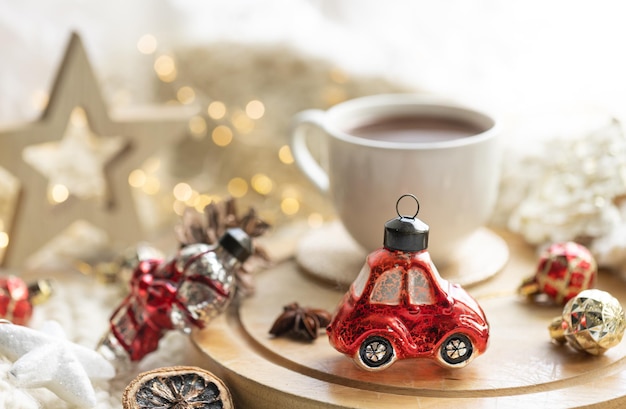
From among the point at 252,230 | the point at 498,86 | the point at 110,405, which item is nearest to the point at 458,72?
the point at 498,86

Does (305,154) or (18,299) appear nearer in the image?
(18,299)

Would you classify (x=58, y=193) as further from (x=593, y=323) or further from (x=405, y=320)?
(x=593, y=323)

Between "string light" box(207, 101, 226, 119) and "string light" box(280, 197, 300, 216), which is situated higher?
"string light" box(207, 101, 226, 119)

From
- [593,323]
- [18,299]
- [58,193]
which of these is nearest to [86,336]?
[18,299]

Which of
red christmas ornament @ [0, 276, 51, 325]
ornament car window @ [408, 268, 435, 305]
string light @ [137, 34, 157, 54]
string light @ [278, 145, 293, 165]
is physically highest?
string light @ [137, 34, 157, 54]

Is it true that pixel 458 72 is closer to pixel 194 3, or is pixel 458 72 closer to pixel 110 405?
pixel 194 3

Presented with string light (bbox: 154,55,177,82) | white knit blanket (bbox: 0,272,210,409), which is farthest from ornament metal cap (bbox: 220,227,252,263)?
string light (bbox: 154,55,177,82)

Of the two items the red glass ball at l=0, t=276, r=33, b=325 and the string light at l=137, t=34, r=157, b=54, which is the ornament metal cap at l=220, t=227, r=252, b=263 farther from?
the string light at l=137, t=34, r=157, b=54
